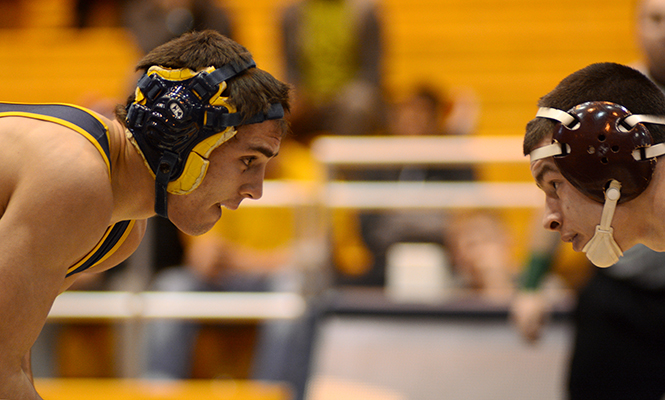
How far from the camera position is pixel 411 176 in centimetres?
475

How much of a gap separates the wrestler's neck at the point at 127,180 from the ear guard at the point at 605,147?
97 cm

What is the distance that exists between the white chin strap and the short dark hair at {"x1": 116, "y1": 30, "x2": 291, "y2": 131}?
79 cm

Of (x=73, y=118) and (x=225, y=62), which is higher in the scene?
(x=225, y=62)

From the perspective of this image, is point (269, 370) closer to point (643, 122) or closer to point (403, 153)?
point (403, 153)

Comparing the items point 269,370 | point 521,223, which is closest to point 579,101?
point 269,370

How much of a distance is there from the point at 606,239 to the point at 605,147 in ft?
0.76

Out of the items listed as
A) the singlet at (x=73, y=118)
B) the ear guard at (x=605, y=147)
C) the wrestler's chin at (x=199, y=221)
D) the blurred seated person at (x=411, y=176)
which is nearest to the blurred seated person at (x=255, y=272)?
the blurred seated person at (x=411, y=176)

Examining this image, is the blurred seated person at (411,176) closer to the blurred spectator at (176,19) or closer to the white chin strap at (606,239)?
the blurred spectator at (176,19)

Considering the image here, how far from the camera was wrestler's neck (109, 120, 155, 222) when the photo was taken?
1.75 metres

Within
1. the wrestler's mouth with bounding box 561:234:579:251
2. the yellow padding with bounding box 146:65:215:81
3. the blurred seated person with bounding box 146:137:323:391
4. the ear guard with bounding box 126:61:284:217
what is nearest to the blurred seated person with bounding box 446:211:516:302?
the blurred seated person with bounding box 146:137:323:391

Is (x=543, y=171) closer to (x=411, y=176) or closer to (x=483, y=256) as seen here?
(x=483, y=256)

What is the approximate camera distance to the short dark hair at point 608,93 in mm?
1566

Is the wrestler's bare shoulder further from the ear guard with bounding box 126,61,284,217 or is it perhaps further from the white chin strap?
the white chin strap

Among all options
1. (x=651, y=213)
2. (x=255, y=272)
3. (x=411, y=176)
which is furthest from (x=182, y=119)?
(x=411, y=176)
